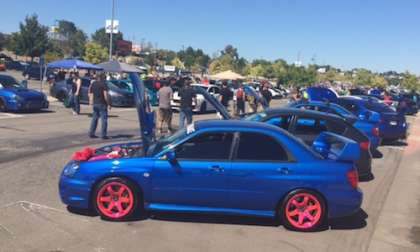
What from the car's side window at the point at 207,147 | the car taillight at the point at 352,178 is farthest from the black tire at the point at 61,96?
the car taillight at the point at 352,178

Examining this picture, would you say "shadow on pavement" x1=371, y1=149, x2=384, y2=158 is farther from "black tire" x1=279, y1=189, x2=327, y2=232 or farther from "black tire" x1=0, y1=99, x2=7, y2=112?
"black tire" x1=0, y1=99, x2=7, y2=112

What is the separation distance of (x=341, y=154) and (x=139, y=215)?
2829 mm

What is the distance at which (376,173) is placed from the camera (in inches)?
438

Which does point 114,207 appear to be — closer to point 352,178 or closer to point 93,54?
point 352,178

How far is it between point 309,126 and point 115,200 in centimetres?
503

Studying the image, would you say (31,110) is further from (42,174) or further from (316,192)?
(316,192)

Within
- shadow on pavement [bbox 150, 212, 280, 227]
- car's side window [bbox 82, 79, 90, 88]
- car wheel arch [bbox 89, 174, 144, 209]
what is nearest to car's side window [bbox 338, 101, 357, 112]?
shadow on pavement [bbox 150, 212, 280, 227]

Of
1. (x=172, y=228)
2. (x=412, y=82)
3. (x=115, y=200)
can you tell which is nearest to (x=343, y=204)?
(x=172, y=228)

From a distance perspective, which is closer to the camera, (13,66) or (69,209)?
(69,209)

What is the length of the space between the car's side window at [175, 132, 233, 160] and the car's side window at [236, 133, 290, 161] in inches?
6.7

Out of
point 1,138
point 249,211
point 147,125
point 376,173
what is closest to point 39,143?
point 1,138

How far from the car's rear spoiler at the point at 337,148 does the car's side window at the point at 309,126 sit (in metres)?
2.17

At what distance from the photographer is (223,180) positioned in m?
6.17

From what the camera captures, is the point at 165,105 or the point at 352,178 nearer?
the point at 352,178
